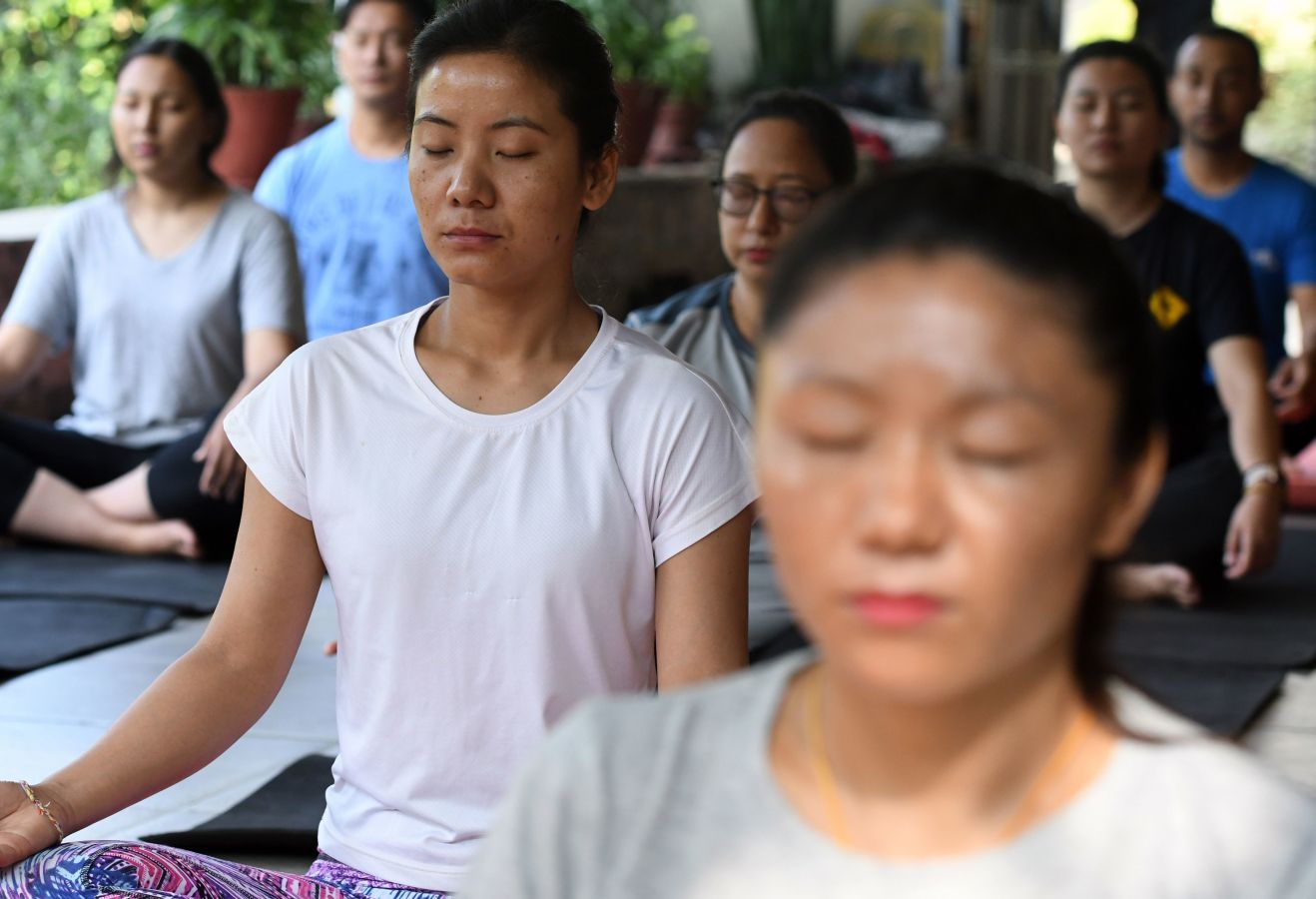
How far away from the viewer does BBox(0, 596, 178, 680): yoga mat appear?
3.58m

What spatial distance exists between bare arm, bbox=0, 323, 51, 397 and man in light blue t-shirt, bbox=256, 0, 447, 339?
2.17 ft

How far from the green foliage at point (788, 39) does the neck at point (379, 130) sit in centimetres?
578

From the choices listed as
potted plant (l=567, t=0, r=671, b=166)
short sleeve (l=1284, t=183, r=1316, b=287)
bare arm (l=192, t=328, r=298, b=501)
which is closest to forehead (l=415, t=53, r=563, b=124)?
bare arm (l=192, t=328, r=298, b=501)

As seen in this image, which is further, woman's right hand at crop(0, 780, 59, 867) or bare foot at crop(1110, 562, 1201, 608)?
bare foot at crop(1110, 562, 1201, 608)

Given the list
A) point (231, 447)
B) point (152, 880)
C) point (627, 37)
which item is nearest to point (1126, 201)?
point (231, 447)

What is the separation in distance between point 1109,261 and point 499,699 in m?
0.88

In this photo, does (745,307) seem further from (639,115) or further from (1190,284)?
(639,115)

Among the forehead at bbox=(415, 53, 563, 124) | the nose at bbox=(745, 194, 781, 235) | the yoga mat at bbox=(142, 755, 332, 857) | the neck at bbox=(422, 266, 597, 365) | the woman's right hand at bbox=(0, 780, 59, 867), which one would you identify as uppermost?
the forehead at bbox=(415, 53, 563, 124)

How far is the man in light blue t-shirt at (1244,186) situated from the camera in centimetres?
471

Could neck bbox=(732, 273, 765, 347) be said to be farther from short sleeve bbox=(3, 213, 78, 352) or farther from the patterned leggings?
short sleeve bbox=(3, 213, 78, 352)

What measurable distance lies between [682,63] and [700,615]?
7.55 metres

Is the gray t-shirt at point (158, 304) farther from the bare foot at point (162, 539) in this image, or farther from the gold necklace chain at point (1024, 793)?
the gold necklace chain at point (1024, 793)

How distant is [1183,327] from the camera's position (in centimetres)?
401

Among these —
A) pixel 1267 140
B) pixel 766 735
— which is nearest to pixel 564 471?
pixel 766 735
